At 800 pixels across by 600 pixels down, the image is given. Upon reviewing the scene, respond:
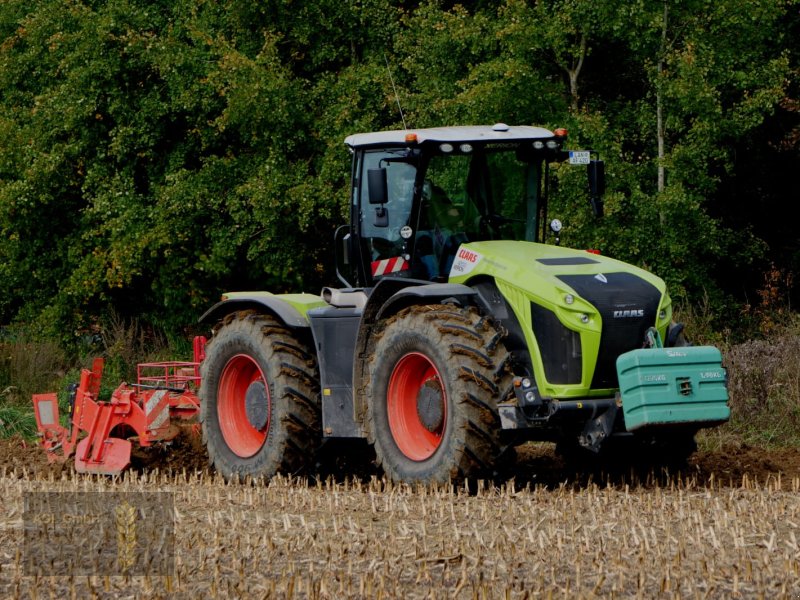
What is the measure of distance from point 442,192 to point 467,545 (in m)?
4.08

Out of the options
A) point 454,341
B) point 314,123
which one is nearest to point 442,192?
point 454,341

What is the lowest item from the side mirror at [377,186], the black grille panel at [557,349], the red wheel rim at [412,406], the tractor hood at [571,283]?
the red wheel rim at [412,406]

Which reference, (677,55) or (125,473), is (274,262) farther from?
(125,473)

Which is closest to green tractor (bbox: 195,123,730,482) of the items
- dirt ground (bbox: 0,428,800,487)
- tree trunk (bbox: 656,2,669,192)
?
dirt ground (bbox: 0,428,800,487)

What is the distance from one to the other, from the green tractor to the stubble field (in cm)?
51

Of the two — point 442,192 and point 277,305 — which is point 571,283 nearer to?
point 442,192

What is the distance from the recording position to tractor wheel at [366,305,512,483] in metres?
9.57

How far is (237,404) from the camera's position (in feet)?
40.1

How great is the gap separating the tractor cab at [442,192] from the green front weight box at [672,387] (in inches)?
71.3

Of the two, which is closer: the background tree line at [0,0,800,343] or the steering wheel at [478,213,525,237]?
the steering wheel at [478,213,525,237]

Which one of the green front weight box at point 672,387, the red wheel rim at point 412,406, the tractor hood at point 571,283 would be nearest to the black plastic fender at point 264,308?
the red wheel rim at point 412,406

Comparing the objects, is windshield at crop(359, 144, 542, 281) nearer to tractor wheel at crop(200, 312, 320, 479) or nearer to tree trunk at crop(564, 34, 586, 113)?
tractor wheel at crop(200, 312, 320, 479)

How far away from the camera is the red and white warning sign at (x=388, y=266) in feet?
36.1

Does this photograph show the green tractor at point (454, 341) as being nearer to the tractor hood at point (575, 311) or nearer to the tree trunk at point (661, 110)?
the tractor hood at point (575, 311)
